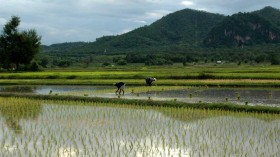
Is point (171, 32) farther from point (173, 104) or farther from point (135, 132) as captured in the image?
point (135, 132)

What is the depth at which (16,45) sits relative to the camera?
49.0 m

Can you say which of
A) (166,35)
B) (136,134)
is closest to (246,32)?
(166,35)

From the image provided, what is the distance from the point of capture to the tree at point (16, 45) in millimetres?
48500

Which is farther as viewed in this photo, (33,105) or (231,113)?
(33,105)

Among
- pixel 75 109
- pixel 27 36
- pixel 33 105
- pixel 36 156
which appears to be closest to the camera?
pixel 36 156

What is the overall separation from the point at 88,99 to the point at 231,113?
6.73m

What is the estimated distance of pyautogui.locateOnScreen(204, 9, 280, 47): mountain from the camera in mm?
145500

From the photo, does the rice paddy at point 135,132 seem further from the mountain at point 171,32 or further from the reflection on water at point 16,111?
the mountain at point 171,32

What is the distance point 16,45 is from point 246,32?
381 feet

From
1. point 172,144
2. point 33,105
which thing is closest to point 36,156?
point 172,144

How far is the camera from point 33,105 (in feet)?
52.6

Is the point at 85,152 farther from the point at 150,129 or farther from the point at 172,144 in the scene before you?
the point at 150,129

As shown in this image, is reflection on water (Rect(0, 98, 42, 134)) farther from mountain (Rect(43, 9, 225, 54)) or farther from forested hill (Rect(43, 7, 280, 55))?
forested hill (Rect(43, 7, 280, 55))

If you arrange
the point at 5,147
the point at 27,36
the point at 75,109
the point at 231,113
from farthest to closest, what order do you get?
the point at 27,36, the point at 75,109, the point at 231,113, the point at 5,147
